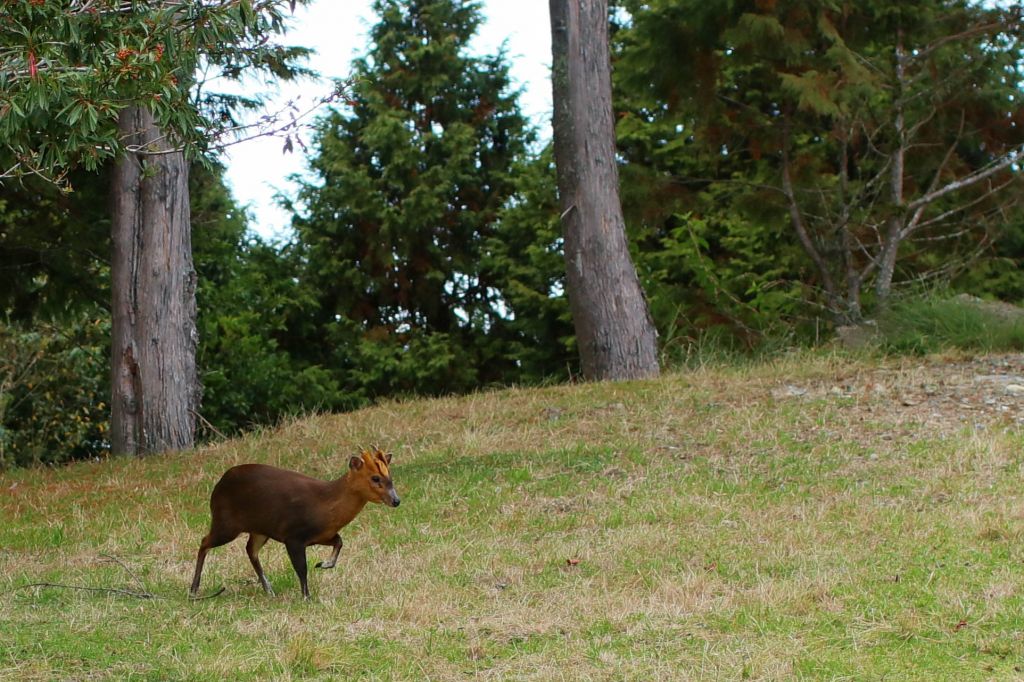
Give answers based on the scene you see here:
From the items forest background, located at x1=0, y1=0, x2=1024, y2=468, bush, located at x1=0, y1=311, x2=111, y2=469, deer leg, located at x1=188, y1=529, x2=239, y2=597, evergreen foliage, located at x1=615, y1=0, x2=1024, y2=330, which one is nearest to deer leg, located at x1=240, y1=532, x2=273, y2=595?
deer leg, located at x1=188, y1=529, x2=239, y2=597

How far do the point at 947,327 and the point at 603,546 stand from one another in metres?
8.16

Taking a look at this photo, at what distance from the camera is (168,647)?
6.33 m

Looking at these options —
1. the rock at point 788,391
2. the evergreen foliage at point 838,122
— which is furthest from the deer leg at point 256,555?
the evergreen foliage at point 838,122

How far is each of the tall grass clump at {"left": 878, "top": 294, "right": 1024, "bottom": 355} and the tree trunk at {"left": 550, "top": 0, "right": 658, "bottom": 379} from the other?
2.93m

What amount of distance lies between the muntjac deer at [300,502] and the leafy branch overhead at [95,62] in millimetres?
2019

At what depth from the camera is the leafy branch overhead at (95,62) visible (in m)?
5.92

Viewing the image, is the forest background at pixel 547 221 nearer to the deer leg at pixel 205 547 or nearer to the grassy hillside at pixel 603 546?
the grassy hillside at pixel 603 546

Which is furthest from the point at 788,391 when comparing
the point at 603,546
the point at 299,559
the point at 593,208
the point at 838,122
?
the point at 299,559

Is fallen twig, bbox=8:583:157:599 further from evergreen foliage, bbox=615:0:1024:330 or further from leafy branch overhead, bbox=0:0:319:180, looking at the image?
evergreen foliage, bbox=615:0:1024:330

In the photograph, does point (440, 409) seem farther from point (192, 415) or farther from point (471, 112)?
point (471, 112)

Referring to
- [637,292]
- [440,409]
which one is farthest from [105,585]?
[637,292]

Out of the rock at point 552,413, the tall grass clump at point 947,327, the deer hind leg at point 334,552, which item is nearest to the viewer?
the deer hind leg at point 334,552

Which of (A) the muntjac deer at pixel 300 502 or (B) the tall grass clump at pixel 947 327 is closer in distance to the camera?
(A) the muntjac deer at pixel 300 502

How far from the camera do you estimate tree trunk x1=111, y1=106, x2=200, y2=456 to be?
14414 mm
